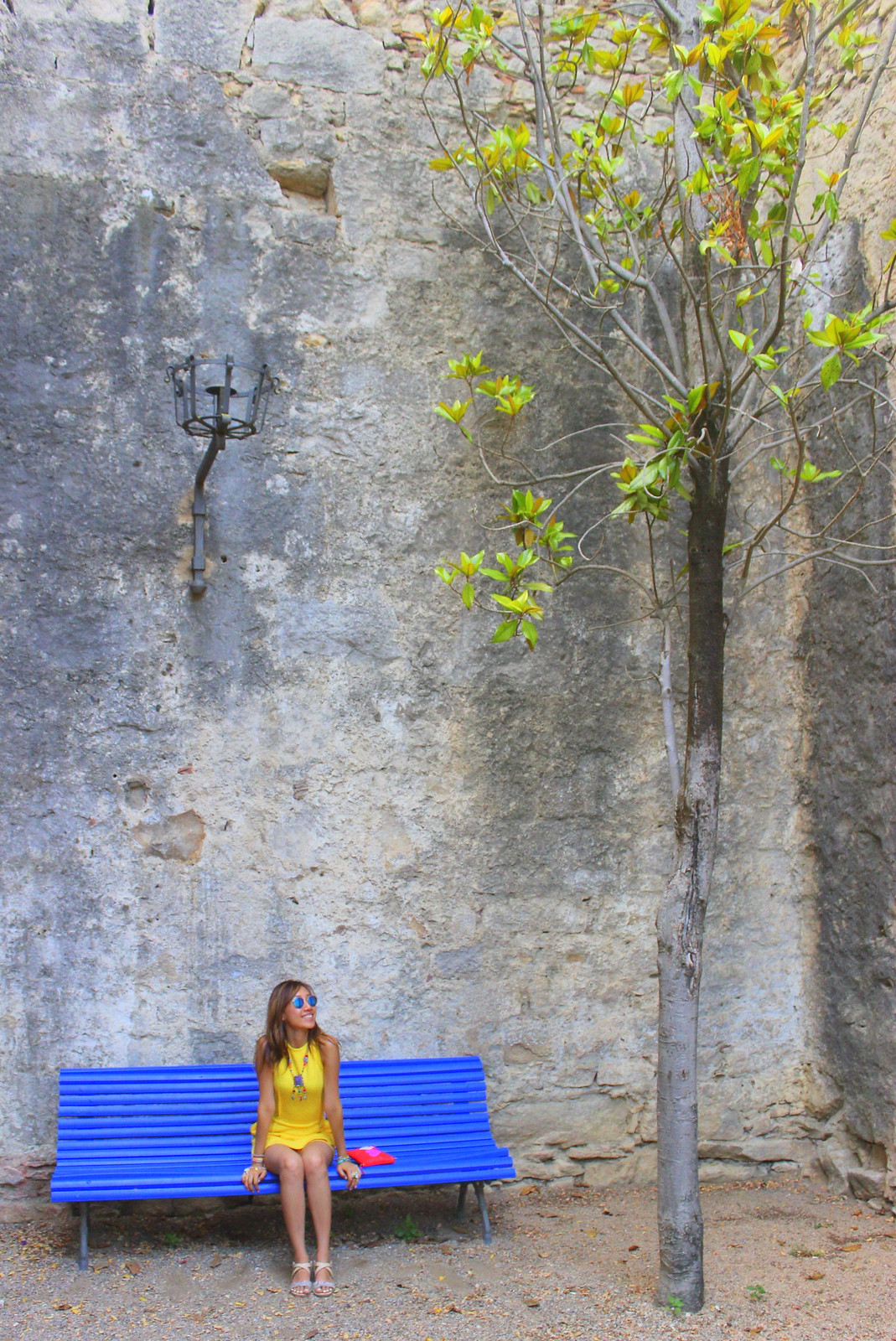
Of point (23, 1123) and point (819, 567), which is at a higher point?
point (819, 567)

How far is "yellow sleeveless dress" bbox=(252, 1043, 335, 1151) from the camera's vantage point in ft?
11.1

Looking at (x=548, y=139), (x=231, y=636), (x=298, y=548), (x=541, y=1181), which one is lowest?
(x=541, y=1181)

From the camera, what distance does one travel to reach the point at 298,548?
4031 mm

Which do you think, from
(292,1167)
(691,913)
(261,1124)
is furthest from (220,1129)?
(691,913)

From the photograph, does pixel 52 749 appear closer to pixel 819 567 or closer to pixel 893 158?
pixel 819 567

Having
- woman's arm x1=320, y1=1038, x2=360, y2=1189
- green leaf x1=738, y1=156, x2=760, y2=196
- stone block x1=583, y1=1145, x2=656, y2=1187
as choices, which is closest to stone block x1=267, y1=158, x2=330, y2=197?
green leaf x1=738, y1=156, x2=760, y2=196

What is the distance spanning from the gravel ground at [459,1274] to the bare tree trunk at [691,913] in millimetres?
238

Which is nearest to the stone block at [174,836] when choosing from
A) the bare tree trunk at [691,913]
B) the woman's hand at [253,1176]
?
the woman's hand at [253,1176]

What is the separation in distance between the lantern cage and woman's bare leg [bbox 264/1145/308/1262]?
2426 millimetres

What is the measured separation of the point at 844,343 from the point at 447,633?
1.85m

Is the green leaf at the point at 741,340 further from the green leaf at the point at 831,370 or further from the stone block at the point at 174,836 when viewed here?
the stone block at the point at 174,836

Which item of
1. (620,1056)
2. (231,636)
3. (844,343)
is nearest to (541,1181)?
(620,1056)

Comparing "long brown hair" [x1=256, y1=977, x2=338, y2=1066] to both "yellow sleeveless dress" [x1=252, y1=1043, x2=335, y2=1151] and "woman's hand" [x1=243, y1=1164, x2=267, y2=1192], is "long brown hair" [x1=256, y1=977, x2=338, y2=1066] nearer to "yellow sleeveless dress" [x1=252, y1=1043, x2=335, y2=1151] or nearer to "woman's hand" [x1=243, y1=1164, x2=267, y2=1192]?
"yellow sleeveless dress" [x1=252, y1=1043, x2=335, y2=1151]

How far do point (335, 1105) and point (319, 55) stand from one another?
4.03 m
